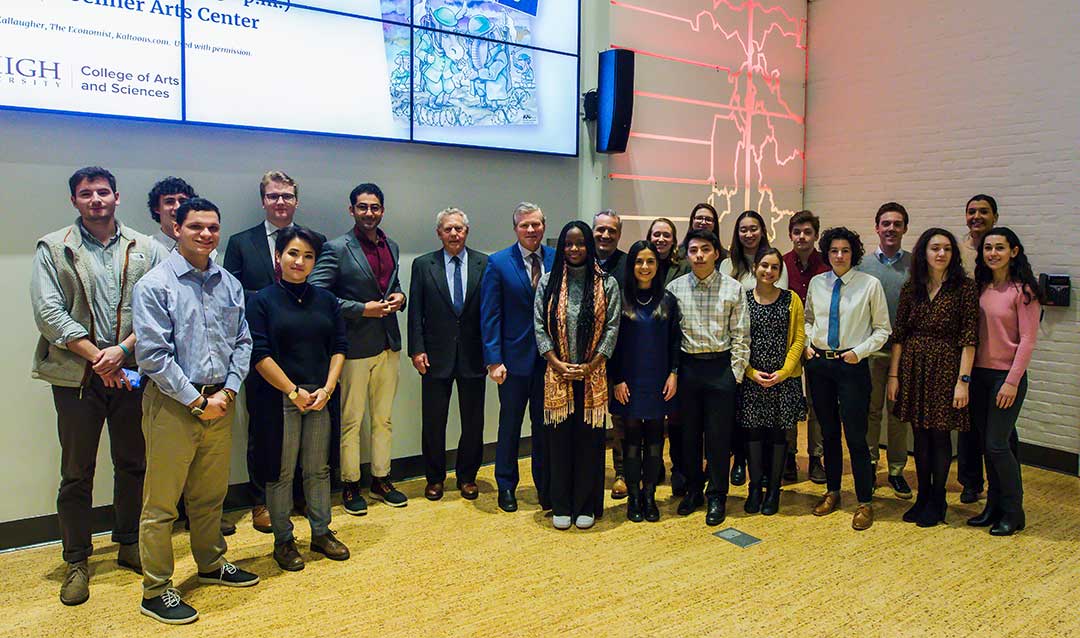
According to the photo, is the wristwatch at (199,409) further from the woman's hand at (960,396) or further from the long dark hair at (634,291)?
the woman's hand at (960,396)

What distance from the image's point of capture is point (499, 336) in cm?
407

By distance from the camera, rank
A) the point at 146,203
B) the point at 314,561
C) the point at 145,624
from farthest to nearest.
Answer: the point at 146,203 < the point at 314,561 < the point at 145,624

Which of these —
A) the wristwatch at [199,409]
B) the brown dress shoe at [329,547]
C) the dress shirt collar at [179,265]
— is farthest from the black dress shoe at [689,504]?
the dress shirt collar at [179,265]

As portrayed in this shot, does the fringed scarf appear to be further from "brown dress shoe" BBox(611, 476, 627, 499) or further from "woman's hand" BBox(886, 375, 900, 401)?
"woman's hand" BBox(886, 375, 900, 401)

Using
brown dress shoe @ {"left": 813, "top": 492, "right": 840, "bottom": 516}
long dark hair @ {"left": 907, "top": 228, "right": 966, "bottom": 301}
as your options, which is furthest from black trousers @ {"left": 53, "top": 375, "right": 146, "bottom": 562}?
long dark hair @ {"left": 907, "top": 228, "right": 966, "bottom": 301}

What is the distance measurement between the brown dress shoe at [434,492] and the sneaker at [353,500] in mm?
351

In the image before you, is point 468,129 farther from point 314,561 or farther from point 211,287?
point 314,561

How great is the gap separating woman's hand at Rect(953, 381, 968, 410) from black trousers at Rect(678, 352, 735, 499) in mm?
1070

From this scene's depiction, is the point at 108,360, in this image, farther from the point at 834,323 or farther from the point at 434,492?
the point at 834,323

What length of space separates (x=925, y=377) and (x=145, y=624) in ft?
12.1

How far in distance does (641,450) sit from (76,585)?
2.60 meters

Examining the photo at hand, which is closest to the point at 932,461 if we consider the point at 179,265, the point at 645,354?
the point at 645,354

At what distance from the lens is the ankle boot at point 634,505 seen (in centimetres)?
399

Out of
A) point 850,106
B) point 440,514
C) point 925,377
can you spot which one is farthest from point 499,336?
point 850,106
